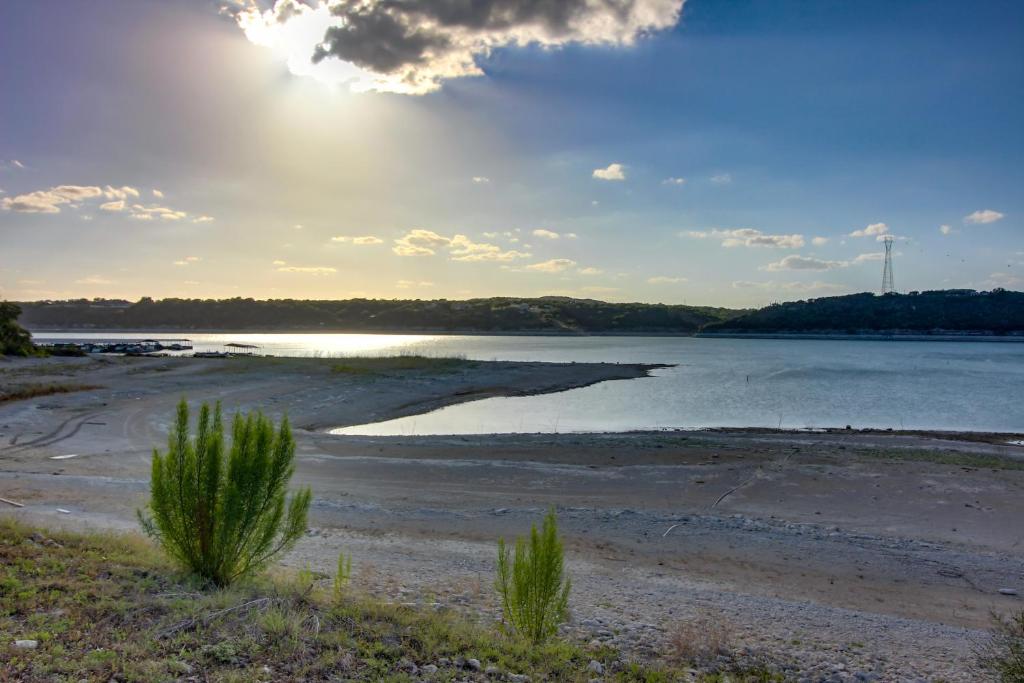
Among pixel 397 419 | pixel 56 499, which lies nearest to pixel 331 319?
pixel 397 419

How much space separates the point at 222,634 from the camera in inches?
205

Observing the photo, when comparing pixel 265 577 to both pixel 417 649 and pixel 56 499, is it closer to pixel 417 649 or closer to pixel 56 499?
pixel 417 649

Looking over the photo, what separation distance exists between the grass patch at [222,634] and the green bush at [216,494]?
30cm

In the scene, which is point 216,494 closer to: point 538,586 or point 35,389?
point 538,586

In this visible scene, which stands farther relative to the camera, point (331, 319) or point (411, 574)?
point (331, 319)

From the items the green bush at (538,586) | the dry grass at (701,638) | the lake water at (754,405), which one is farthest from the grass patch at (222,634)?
the lake water at (754,405)

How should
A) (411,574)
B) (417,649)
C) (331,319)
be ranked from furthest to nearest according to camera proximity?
(331,319) < (411,574) < (417,649)

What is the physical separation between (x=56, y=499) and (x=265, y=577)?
6511 mm

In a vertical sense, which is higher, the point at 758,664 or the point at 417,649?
the point at 417,649

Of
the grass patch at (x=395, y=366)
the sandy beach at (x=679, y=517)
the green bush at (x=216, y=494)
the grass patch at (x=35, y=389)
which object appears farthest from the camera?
the grass patch at (x=395, y=366)

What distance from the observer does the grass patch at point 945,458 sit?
58.0 ft

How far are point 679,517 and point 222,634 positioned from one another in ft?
28.4

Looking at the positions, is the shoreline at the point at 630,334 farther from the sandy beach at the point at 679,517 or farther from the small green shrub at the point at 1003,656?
the small green shrub at the point at 1003,656

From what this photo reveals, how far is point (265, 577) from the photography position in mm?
7043
